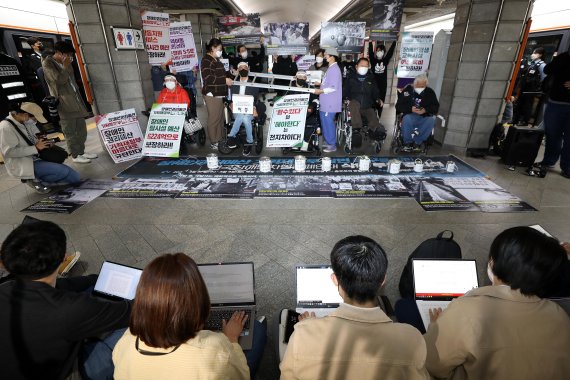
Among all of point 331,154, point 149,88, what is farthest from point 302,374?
point 149,88

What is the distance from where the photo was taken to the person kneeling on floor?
403cm

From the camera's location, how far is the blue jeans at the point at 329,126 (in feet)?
20.2

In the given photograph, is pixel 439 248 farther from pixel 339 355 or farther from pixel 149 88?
pixel 149 88

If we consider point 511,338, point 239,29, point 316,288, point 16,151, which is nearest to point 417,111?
point 316,288

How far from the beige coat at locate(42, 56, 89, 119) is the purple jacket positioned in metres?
4.46

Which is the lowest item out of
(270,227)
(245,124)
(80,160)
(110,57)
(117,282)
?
(270,227)

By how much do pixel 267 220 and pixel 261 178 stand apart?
1.33 metres

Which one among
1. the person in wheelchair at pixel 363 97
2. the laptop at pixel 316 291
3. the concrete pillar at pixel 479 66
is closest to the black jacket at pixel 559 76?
the concrete pillar at pixel 479 66

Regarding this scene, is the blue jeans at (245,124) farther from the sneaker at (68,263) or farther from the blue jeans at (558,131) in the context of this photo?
the blue jeans at (558,131)

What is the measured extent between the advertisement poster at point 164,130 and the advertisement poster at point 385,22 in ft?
20.4

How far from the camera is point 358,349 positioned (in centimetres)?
108

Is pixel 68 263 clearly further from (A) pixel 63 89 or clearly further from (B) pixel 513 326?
(A) pixel 63 89

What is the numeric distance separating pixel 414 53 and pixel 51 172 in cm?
939

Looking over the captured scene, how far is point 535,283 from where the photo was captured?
127 cm
